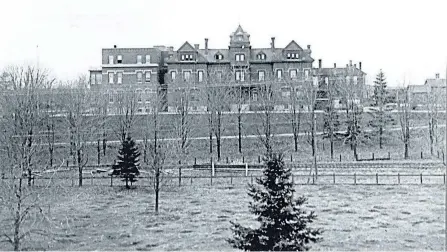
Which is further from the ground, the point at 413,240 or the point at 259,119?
the point at 259,119

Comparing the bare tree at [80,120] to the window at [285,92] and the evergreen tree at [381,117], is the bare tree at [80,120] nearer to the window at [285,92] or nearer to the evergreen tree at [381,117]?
the window at [285,92]

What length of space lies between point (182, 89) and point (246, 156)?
10.6 metres

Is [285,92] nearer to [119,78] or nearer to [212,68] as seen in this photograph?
[212,68]

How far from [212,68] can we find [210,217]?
31.0m

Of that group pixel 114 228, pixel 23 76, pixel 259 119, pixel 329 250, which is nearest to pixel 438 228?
pixel 329 250

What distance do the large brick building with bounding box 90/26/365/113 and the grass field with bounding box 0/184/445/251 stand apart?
22.6 m

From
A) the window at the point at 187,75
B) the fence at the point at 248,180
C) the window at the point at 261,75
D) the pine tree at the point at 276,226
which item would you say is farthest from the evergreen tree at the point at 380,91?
the pine tree at the point at 276,226

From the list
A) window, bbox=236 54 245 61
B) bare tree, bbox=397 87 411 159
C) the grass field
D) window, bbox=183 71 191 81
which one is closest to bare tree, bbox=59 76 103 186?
the grass field

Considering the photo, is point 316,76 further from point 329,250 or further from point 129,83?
point 329,250

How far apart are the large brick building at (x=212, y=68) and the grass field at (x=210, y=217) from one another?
74.2 ft

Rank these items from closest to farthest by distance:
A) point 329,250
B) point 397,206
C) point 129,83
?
point 329,250 → point 397,206 → point 129,83

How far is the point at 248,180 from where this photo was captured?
2745cm

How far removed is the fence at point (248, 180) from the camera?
83.6 feet

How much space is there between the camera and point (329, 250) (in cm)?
1592
